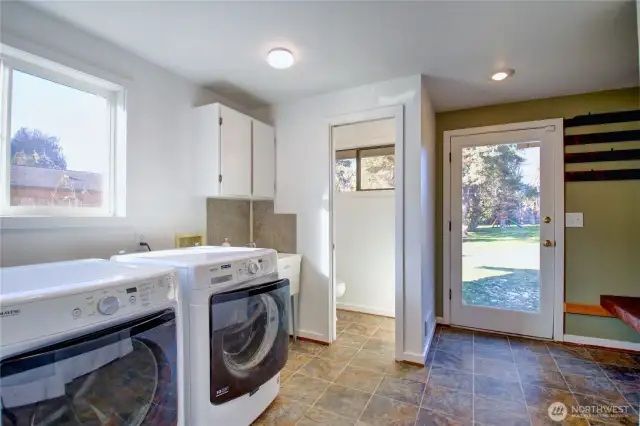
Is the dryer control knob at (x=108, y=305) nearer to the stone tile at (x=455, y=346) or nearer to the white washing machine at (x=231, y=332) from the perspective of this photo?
the white washing machine at (x=231, y=332)

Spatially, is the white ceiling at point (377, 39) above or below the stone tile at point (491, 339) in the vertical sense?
above

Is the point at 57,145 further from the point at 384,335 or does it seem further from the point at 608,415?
the point at 608,415

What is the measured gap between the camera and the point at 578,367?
2320 millimetres

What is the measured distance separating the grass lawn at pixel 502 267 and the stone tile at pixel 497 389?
111cm

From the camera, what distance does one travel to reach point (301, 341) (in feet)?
9.35

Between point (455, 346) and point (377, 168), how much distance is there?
2.05 m

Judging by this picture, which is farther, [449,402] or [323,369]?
[323,369]

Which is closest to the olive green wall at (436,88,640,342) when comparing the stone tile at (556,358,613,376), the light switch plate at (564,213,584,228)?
the light switch plate at (564,213,584,228)

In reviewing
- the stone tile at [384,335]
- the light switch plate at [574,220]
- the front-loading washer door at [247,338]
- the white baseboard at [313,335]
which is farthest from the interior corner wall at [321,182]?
the light switch plate at [574,220]

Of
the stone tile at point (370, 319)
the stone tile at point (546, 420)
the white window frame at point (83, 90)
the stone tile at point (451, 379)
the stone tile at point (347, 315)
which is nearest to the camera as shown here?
the white window frame at point (83, 90)

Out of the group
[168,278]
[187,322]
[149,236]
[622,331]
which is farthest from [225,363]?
[622,331]

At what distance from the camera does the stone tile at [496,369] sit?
2.19 m

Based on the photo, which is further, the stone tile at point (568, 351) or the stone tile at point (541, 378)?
the stone tile at point (568, 351)

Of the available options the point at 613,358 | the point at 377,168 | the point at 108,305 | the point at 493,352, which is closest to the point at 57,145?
the point at 108,305
